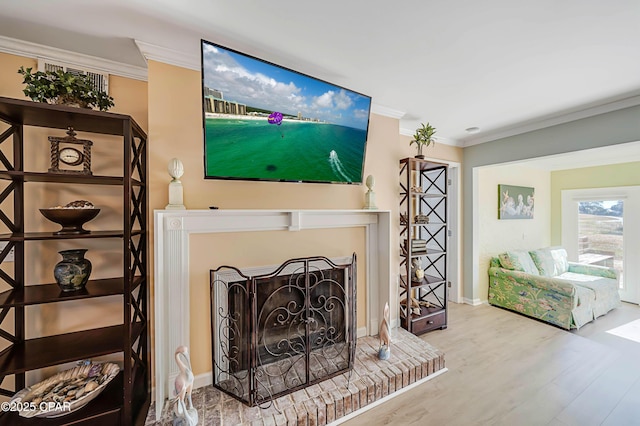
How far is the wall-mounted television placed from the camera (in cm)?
160

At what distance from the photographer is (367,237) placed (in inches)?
97.3

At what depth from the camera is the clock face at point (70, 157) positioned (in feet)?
4.77

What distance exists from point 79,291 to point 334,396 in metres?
1.75

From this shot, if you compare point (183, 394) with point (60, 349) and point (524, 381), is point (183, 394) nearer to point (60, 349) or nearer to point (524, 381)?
point (60, 349)

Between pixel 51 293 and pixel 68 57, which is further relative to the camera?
pixel 68 57

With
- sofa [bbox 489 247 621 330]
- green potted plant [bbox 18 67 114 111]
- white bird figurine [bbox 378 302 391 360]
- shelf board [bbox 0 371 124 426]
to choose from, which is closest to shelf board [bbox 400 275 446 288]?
white bird figurine [bbox 378 302 391 360]

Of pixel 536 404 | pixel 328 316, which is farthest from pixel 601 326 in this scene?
pixel 328 316

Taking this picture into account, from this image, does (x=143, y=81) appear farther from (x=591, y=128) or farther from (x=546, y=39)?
(x=591, y=128)

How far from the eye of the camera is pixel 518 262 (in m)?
3.67

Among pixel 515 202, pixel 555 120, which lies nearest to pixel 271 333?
pixel 555 120

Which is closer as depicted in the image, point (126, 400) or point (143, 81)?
point (126, 400)

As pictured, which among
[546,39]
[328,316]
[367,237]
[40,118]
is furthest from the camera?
[367,237]

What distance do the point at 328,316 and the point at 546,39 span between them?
8.44 feet

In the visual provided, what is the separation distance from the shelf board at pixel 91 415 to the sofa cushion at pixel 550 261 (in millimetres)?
5290
